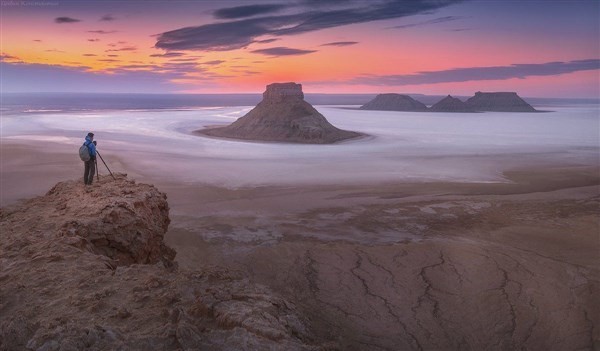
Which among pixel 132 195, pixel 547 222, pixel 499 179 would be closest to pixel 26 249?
pixel 132 195

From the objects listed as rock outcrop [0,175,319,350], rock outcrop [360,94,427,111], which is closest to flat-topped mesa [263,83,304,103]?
rock outcrop [0,175,319,350]

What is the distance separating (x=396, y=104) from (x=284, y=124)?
111m

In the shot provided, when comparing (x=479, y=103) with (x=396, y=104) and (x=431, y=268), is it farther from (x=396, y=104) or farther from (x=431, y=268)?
(x=431, y=268)

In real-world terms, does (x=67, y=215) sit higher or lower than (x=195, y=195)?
higher

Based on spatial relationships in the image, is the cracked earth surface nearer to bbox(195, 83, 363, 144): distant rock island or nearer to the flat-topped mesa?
bbox(195, 83, 363, 144): distant rock island

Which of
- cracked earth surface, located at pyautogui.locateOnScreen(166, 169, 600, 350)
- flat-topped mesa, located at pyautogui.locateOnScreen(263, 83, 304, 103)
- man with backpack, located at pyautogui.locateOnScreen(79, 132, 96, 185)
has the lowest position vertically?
cracked earth surface, located at pyautogui.locateOnScreen(166, 169, 600, 350)

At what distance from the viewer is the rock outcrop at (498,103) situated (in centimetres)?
16075

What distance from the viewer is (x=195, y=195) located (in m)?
25.0

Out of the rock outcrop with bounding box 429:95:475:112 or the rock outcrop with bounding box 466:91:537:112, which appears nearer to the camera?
the rock outcrop with bounding box 429:95:475:112

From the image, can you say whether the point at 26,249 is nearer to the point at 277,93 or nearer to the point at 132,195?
the point at 132,195

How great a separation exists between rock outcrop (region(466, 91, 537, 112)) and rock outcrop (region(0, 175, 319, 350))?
169 m

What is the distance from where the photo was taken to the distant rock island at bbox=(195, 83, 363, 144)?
59812 mm

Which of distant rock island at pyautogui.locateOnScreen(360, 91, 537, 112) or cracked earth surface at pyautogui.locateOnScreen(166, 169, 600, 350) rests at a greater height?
distant rock island at pyautogui.locateOnScreen(360, 91, 537, 112)

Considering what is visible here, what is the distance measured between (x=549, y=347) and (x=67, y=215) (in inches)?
472
